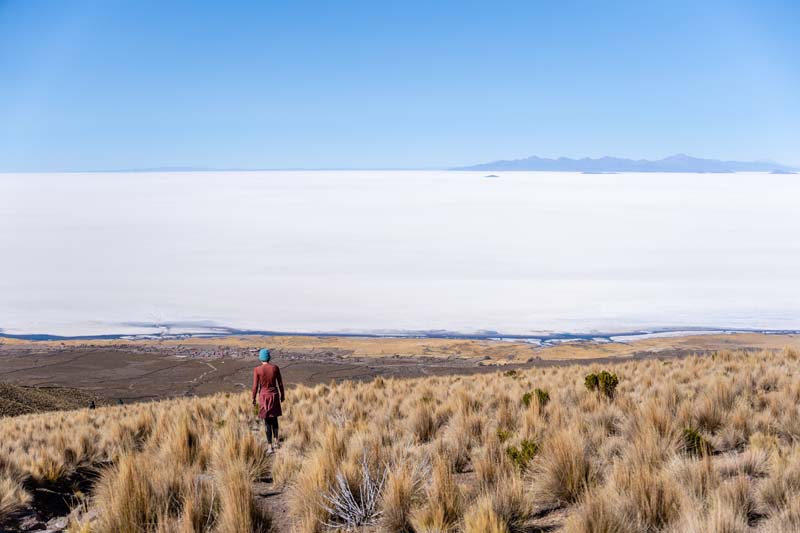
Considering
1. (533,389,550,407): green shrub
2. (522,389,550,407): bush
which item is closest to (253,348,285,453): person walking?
(522,389,550,407): bush

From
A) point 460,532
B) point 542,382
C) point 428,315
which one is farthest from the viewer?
point 428,315

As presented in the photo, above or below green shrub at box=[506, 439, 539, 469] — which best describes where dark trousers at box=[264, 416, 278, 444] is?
below

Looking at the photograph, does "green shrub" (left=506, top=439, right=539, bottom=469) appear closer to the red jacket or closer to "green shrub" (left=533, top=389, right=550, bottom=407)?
"green shrub" (left=533, top=389, right=550, bottom=407)

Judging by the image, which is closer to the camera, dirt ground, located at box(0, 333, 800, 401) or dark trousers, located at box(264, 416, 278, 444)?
dark trousers, located at box(264, 416, 278, 444)

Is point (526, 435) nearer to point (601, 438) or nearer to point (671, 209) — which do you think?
point (601, 438)

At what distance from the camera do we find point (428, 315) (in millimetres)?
51875

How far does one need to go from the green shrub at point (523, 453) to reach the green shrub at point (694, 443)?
1338 mm

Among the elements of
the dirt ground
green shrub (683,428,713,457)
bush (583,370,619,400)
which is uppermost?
bush (583,370,619,400)

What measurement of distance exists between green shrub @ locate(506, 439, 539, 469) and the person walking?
342 centimetres

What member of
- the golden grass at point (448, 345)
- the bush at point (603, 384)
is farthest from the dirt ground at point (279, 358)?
the bush at point (603, 384)

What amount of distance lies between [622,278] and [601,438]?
60.2 metres

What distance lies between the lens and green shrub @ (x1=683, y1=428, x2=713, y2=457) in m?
6.04

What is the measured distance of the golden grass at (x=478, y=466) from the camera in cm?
443

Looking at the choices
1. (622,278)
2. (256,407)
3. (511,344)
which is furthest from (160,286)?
(256,407)
